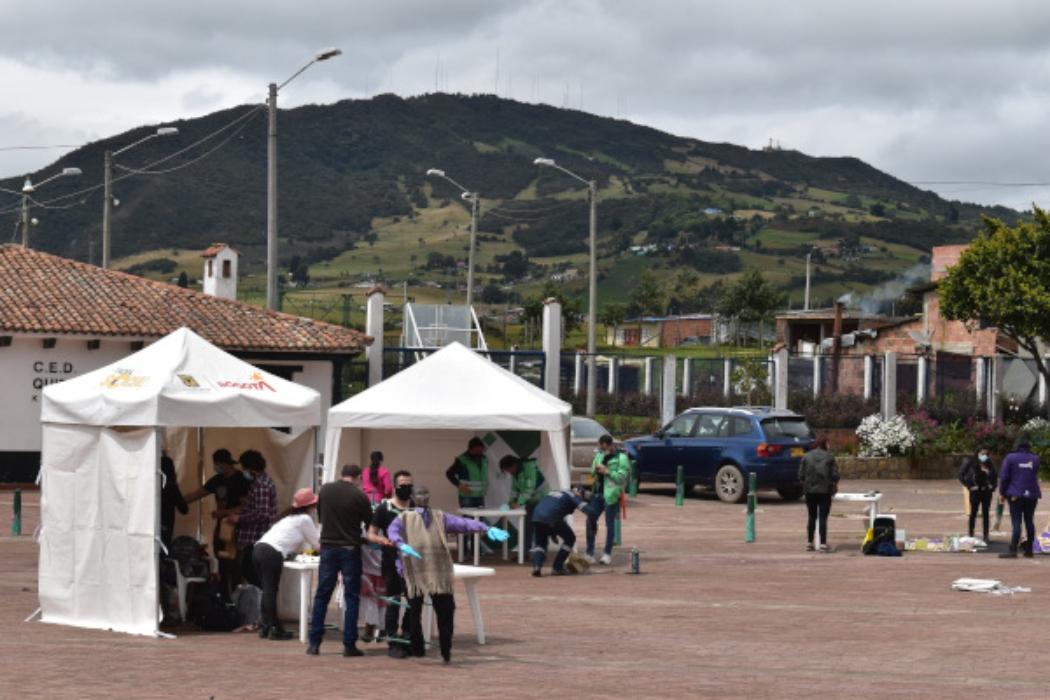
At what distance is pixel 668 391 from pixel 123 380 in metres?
29.8

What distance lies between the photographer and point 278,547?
50.6ft

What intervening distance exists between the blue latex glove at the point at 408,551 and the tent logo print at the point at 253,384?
307cm

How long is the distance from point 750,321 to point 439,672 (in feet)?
332

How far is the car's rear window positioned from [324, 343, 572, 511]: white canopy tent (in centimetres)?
918

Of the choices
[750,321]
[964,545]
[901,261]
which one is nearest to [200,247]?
[901,261]

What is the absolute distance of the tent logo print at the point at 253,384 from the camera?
53.6 feet

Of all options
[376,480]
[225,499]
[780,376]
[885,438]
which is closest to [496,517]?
[376,480]

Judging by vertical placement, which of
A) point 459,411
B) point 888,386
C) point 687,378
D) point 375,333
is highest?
point 375,333

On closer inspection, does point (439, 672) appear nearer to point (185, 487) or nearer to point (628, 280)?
point (185, 487)

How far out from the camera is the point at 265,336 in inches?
1601

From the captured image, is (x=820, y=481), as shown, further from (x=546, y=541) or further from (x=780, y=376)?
(x=780, y=376)

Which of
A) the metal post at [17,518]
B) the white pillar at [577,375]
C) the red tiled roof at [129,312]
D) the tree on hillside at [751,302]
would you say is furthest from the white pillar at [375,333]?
the tree on hillside at [751,302]

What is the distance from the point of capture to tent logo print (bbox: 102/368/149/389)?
15948 millimetres

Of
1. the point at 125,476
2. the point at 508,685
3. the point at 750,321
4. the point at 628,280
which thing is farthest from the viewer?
the point at 628,280
